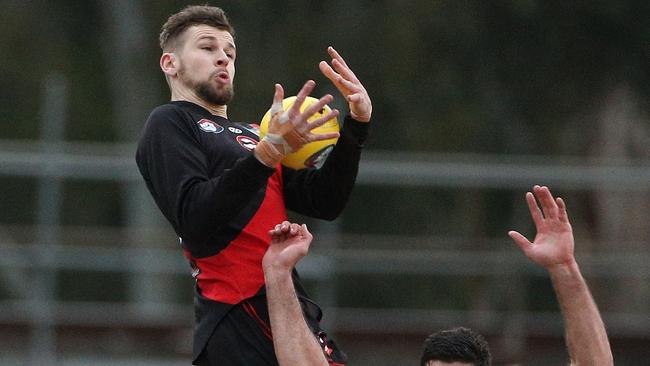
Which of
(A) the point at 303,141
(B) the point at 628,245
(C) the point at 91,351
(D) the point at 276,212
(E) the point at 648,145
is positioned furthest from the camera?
(E) the point at 648,145

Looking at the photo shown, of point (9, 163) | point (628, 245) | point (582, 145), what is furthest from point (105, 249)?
point (582, 145)

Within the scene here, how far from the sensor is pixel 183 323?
10961mm

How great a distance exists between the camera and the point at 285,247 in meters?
4.83

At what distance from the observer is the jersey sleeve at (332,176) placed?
17.0 ft

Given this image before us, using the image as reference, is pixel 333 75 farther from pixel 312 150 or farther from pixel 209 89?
pixel 209 89

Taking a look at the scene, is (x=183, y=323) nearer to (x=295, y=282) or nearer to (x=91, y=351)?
(x=91, y=351)

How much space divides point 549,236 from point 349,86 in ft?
3.10

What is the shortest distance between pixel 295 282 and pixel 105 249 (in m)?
6.97

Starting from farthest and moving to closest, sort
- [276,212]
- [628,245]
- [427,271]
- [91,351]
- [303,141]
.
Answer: [628,245]
[427,271]
[91,351]
[276,212]
[303,141]

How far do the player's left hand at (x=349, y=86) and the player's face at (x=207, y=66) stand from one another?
0.35 meters

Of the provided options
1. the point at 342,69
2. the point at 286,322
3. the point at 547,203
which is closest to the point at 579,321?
the point at 547,203

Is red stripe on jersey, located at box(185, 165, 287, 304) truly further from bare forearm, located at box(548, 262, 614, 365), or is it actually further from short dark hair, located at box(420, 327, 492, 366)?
bare forearm, located at box(548, 262, 614, 365)

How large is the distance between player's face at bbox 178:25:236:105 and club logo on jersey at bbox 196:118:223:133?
107 mm

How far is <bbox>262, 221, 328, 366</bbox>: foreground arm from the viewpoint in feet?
15.6
